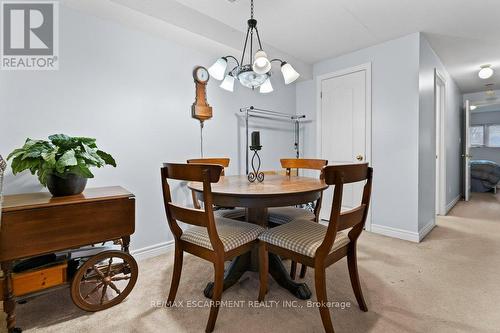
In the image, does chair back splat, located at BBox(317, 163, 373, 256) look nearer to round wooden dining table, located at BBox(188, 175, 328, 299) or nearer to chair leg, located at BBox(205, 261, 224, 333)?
round wooden dining table, located at BBox(188, 175, 328, 299)

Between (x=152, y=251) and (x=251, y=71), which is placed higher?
(x=251, y=71)

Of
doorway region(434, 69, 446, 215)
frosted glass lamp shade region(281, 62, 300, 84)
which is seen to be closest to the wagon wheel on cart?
frosted glass lamp shade region(281, 62, 300, 84)

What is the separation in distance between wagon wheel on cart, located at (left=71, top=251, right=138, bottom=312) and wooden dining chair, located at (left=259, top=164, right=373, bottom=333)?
3.08 ft

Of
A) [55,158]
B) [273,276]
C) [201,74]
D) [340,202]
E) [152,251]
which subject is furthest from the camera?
[201,74]

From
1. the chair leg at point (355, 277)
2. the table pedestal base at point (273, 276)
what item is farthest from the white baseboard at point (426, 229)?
the table pedestal base at point (273, 276)

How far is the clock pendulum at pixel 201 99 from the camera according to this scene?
265cm

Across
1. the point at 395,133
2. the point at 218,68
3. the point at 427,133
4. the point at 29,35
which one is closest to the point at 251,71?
the point at 218,68

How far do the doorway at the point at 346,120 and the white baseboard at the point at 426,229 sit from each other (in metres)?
0.54

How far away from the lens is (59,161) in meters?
1.43

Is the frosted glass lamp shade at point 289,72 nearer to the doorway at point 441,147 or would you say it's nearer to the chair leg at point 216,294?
the chair leg at point 216,294

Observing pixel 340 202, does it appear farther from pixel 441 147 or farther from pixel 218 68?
pixel 441 147

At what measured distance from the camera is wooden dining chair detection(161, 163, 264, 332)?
128 cm

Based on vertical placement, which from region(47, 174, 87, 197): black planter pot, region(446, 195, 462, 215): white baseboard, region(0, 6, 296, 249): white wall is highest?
region(0, 6, 296, 249): white wall

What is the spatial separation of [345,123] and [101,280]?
10.6 feet
